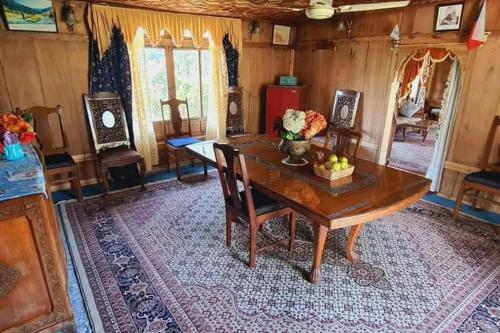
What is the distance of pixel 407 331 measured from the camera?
1.85m

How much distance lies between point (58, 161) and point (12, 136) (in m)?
1.52

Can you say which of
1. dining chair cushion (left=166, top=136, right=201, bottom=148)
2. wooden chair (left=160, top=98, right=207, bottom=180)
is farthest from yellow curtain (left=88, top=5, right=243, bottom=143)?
dining chair cushion (left=166, top=136, right=201, bottom=148)

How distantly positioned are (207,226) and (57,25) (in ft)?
9.32

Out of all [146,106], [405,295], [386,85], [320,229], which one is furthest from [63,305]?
[386,85]

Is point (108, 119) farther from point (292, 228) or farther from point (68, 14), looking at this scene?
point (292, 228)

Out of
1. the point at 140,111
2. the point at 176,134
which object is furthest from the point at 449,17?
the point at 140,111

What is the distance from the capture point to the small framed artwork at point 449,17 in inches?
130

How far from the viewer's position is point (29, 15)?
3230 mm

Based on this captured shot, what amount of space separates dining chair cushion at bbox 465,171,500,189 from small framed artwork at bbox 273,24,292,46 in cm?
352

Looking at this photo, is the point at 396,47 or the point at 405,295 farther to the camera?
the point at 396,47

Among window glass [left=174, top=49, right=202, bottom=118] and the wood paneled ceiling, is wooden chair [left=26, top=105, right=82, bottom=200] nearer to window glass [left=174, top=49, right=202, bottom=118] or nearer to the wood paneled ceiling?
the wood paneled ceiling

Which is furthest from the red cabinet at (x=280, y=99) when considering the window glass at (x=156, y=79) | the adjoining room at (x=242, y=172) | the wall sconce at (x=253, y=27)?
the window glass at (x=156, y=79)

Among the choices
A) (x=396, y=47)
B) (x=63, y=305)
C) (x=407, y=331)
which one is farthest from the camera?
(x=396, y=47)

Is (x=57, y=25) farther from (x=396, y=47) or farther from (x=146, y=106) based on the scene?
(x=396, y=47)
